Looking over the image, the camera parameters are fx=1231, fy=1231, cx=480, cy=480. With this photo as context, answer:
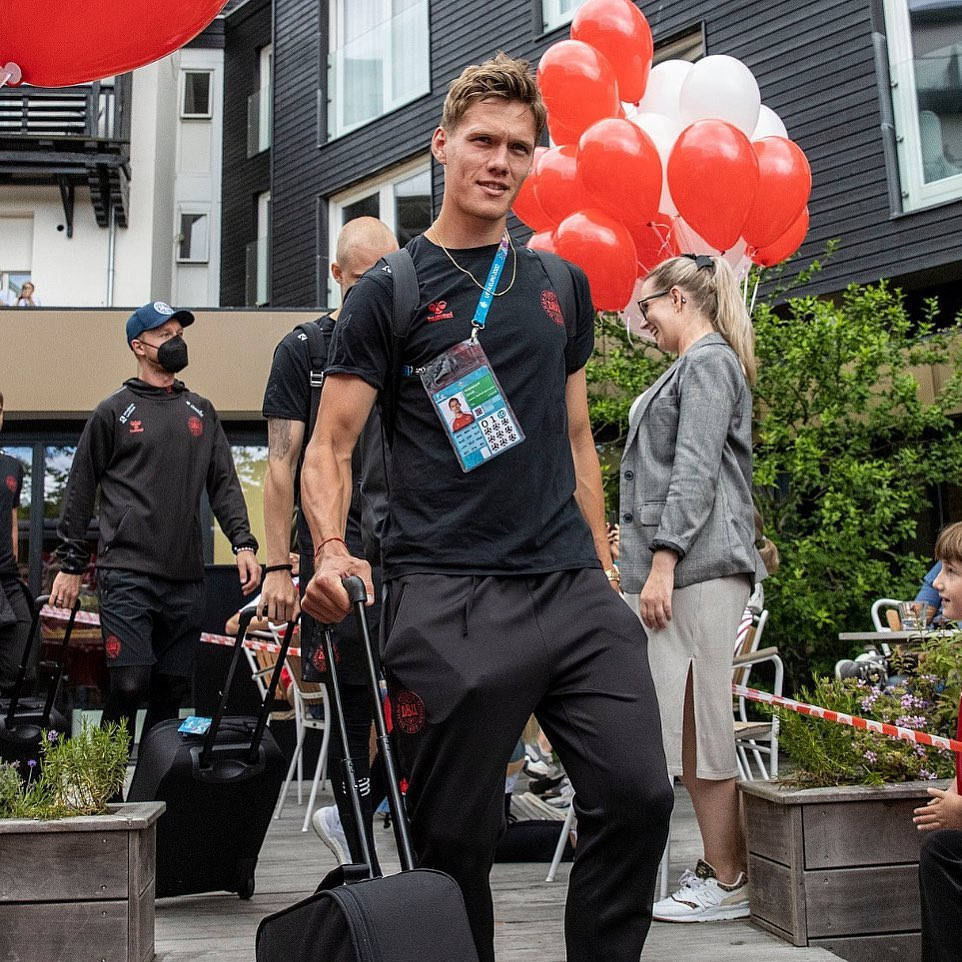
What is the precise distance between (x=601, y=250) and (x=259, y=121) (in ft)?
43.6

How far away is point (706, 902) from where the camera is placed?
146 inches

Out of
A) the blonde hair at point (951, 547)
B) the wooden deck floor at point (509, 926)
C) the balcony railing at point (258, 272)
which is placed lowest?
the wooden deck floor at point (509, 926)

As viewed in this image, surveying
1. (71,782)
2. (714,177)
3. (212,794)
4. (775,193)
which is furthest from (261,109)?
(71,782)

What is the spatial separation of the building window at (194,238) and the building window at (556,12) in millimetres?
8606

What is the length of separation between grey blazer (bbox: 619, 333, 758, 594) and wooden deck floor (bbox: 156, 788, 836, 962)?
3.36 feet

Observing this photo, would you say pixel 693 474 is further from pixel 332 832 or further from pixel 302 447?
pixel 332 832

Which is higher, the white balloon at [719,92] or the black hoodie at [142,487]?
the white balloon at [719,92]

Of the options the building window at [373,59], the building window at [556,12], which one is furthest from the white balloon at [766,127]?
the building window at [373,59]

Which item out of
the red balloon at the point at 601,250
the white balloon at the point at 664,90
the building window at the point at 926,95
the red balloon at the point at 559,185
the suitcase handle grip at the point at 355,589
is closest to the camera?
the suitcase handle grip at the point at 355,589

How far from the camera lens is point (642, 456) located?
3.96 m

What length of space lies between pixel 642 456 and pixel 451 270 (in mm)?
1512

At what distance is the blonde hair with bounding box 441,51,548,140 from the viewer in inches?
103

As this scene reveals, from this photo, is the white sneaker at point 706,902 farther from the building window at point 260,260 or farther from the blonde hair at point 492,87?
the building window at point 260,260

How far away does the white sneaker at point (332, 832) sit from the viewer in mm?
3861
